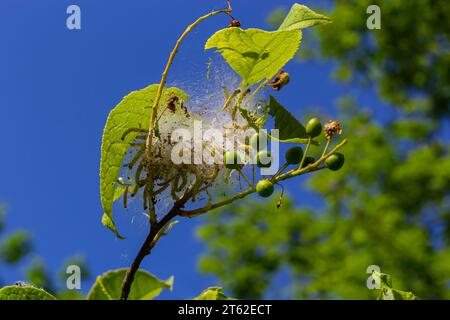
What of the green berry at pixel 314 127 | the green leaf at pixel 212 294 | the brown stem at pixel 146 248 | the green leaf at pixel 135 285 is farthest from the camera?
the green leaf at pixel 135 285

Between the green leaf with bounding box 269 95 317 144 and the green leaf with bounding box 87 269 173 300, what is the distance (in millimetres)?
536

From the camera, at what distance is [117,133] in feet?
3.04

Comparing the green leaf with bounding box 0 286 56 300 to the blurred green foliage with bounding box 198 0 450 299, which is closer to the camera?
the green leaf with bounding box 0 286 56 300

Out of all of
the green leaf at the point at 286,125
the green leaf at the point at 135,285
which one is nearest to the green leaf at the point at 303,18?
the green leaf at the point at 286,125

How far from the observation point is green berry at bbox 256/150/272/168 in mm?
889

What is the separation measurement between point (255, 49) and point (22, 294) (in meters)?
0.59

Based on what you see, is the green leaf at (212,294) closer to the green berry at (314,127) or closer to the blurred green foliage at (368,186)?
the green berry at (314,127)

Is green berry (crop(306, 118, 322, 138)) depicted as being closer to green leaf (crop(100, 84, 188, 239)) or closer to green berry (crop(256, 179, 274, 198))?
green berry (crop(256, 179, 274, 198))

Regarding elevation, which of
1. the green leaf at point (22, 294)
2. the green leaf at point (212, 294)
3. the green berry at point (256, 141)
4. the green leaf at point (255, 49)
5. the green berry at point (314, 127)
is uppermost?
the green leaf at point (255, 49)

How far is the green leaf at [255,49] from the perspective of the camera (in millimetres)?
917

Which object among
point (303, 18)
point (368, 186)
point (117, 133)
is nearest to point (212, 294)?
point (117, 133)

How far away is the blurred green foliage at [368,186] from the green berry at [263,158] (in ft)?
26.7

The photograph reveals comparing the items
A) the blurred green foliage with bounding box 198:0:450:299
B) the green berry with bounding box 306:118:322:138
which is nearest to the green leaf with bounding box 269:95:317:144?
the green berry with bounding box 306:118:322:138
